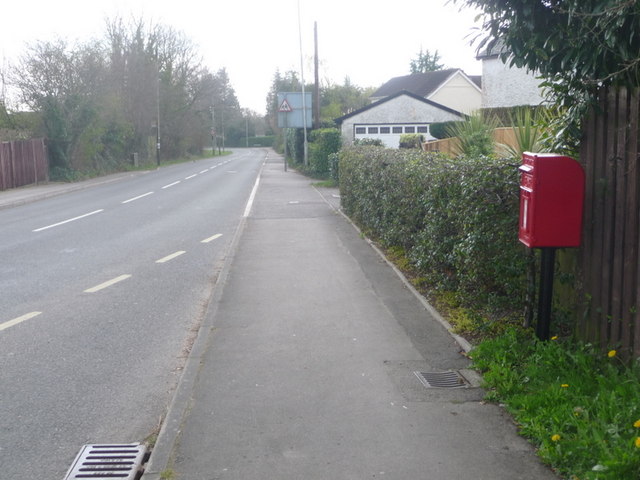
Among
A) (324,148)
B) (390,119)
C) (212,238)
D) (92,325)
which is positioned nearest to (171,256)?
(212,238)

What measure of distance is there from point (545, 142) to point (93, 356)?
14.9 feet

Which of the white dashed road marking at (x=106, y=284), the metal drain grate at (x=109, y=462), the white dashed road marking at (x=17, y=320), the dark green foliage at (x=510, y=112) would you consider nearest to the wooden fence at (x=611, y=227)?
the dark green foliage at (x=510, y=112)

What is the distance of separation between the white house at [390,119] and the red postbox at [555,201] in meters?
35.5

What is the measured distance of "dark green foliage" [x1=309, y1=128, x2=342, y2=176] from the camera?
33250mm

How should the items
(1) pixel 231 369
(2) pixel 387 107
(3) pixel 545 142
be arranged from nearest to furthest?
(1) pixel 231 369, (3) pixel 545 142, (2) pixel 387 107

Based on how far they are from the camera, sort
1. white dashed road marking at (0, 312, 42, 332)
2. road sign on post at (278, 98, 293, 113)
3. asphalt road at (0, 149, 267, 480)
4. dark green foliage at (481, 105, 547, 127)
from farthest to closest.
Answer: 1. road sign on post at (278, 98, 293, 113)
2. white dashed road marking at (0, 312, 42, 332)
3. dark green foliage at (481, 105, 547, 127)
4. asphalt road at (0, 149, 267, 480)

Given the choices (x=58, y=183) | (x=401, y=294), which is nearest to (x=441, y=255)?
(x=401, y=294)

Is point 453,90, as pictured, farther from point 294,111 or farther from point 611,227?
point 611,227

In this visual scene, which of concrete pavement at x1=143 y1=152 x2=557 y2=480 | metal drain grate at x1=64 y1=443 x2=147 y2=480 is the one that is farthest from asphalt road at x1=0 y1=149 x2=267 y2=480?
concrete pavement at x1=143 y1=152 x2=557 y2=480

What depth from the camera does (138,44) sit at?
179ft

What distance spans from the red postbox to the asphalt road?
3120 mm

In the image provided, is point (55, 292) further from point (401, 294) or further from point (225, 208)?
point (225, 208)

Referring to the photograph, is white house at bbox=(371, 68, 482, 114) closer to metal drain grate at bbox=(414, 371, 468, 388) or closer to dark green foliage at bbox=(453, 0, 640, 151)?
dark green foliage at bbox=(453, 0, 640, 151)

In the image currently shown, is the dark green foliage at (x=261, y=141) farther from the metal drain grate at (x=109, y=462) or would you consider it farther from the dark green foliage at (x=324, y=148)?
the metal drain grate at (x=109, y=462)
